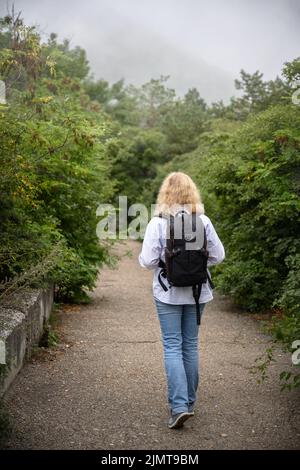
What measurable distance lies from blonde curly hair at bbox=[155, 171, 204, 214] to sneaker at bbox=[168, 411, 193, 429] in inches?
63.1

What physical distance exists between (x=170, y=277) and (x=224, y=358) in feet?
9.10

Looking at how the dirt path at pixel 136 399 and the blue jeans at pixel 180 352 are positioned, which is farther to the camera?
the blue jeans at pixel 180 352

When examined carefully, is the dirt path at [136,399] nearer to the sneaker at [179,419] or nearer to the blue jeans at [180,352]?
the sneaker at [179,419]

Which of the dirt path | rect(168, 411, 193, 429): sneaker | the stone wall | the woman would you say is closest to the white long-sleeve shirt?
the woman

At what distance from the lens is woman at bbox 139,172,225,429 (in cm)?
481

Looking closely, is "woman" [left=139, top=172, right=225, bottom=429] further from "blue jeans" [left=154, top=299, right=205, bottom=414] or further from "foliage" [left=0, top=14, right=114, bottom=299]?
"foliage" [left=0, top=14, right=114, bottom=299]

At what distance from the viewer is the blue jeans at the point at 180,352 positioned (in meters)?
4.80

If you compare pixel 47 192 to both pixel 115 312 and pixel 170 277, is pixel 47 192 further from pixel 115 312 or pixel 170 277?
pixel 170 277

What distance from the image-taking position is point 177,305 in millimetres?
4875

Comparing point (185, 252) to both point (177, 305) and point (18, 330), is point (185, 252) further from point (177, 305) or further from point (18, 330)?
point (18, 330)

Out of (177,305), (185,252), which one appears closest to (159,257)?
(185,252)

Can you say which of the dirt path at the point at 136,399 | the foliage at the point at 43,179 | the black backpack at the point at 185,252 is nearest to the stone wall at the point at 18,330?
the dirt path at the point at 136,399

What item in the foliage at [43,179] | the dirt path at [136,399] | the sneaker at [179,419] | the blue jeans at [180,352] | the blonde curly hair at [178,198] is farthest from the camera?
the foliage at [43,179]
